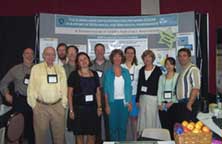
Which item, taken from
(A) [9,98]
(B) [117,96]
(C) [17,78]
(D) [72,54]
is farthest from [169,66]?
(A) [9,98]

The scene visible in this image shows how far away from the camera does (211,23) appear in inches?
220

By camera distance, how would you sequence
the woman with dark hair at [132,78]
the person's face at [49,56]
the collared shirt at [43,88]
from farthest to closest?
the woman with dark hair at [132,78] < the person's face at [49,56] < the collared shirt at [43,88]

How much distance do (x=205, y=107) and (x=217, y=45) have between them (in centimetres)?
190

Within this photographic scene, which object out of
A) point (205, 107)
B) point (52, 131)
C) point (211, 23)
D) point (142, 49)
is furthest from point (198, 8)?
point (52, 131)

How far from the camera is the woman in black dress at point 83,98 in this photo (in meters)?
4.21

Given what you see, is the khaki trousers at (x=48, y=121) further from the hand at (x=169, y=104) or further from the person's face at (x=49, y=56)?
the hand at (x=169, y=104)

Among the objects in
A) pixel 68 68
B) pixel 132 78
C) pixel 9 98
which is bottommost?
pixel 9 98

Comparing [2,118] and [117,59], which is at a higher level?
[117,59]

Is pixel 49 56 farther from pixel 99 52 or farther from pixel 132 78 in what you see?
pixel 132 78

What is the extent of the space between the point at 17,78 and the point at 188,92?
7.38 ft

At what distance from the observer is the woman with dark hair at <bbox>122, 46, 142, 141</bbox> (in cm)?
481

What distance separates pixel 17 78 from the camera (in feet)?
14.9

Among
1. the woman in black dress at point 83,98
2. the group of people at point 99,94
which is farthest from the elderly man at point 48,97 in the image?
the woman in black dress at point 83,98

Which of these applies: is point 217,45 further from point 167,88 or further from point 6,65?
point 6,65
